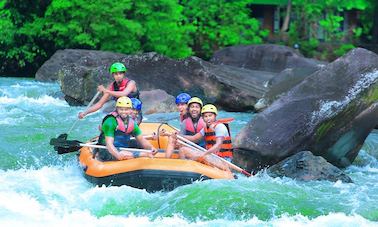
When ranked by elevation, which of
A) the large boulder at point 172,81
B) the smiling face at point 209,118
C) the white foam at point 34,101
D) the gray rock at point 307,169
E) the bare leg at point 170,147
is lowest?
the white foam at point 34,101

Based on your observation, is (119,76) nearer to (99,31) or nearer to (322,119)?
(322,119)

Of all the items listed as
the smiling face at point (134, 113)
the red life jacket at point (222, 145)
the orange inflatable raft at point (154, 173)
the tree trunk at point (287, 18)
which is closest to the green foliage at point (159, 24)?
the tree trunk at point (287, 18)

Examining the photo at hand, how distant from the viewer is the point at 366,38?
98.7ft

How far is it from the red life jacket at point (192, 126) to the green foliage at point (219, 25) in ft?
57.1

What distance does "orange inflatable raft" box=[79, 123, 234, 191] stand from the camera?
25.3ft

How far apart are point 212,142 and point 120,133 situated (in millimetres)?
1054

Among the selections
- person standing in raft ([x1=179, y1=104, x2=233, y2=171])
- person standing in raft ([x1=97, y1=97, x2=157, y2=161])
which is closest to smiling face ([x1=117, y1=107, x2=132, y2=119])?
person standing in raft ([x1=97, y1=97, x2=157, y2=161])


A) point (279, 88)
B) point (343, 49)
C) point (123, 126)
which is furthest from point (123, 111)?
point (343, 49)

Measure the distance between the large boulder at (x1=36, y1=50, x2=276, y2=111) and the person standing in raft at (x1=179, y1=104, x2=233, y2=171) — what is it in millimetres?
6016

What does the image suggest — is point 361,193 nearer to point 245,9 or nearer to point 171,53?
point 171,53

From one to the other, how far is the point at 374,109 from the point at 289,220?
312 cm

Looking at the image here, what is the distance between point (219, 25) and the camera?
27.2m

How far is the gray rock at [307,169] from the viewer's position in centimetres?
853

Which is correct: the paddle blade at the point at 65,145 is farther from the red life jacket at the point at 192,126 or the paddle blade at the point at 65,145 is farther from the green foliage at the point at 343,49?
the green foliage at the point at 343,49
